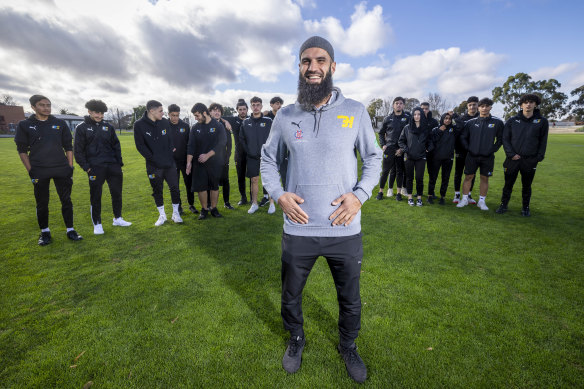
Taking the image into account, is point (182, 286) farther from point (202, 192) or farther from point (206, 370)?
point (202, 192)

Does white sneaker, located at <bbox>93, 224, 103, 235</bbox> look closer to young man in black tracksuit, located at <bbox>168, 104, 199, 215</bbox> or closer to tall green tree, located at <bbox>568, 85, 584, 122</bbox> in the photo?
young man in black tracksuit, located at <bbox>168, 104, 199, 215</bbox>

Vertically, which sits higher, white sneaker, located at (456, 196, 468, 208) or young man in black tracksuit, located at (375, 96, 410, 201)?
young man in black tracksuit, located at (375, 96, 410, 201)

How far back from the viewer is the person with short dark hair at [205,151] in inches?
211

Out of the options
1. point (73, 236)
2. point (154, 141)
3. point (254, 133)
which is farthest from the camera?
point (254, 133)

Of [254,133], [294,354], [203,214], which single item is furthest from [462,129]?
[294,354]

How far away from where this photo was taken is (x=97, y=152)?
15.2ft

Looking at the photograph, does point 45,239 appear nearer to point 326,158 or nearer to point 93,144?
point 93,144

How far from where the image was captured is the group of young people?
5.31 meters

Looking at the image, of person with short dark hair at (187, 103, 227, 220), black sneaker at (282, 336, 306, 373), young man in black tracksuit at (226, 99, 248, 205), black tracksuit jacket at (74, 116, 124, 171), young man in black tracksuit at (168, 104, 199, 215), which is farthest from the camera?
young man in black tracksuit at (226, 99, 248, 205)

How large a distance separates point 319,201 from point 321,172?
0.63 ft

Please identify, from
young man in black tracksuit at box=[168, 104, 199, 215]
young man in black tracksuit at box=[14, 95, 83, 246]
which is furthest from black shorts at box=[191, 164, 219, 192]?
young man in black tracksuit at box=[14, 95, 83, 246]

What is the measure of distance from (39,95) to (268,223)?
4197 mm

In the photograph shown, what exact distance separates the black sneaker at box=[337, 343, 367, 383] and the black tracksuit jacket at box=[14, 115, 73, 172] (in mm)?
5089

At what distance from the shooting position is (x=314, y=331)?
8.02ft
